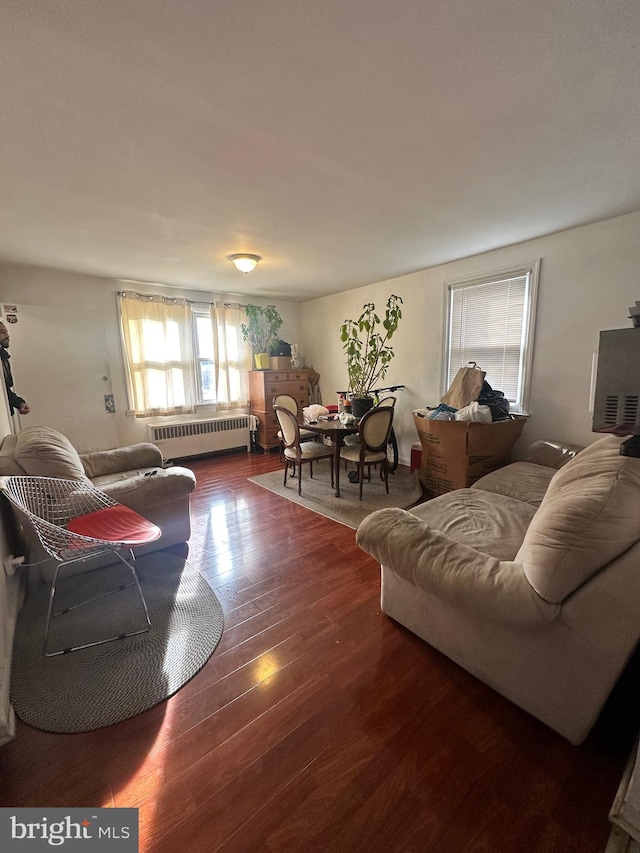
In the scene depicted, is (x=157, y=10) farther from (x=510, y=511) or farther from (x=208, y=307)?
(x=208, y=307)

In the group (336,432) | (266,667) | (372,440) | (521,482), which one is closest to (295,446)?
(336,432)

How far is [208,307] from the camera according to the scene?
4.81 metres

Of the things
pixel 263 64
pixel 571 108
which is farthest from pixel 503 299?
pixel 263 64

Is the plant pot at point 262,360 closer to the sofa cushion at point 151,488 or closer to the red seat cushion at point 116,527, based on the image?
the sofa cushion at point 151,488

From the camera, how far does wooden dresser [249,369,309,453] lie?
502cm

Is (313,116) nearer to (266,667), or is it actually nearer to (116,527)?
(116,527)

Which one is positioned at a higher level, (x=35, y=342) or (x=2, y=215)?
(x=2, y=215)

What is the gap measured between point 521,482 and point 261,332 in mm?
4032

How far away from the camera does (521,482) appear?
2.48m

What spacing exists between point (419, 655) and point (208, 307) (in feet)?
15.6

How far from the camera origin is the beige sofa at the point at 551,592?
1043 millimetres

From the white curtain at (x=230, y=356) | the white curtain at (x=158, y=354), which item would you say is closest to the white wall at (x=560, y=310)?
the white curtain at (x=230, y=356)

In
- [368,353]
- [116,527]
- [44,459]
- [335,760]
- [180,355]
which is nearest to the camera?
[335,760]

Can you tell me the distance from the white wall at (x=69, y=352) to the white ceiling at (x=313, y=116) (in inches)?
43.7
